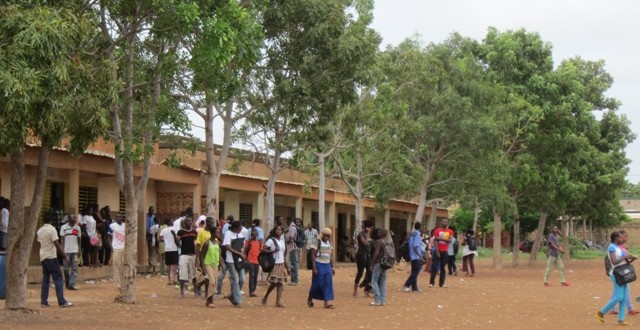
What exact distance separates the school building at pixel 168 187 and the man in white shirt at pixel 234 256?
524 cm

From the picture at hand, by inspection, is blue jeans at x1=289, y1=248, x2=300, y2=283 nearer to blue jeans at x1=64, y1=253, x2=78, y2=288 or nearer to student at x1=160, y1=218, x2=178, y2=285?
student at x1=160, y1=218, x2=178, y2=285

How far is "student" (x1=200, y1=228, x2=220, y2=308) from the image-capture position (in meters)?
17.2

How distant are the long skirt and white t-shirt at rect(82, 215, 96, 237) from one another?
7.39 m

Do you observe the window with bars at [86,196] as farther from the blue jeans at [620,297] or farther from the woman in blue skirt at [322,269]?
the blue jeans at [620,297]

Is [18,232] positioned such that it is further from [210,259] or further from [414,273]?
[414,273]

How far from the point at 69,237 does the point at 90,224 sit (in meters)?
3.76

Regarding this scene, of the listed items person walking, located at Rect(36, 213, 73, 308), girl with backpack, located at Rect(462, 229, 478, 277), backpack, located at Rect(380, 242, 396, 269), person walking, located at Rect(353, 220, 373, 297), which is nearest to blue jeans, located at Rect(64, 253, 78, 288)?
person walking, located at Rect(36, 213, 73, 308)

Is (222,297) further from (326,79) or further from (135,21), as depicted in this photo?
(135,21)

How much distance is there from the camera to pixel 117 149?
16.6 meters

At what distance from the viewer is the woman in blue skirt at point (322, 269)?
17906 millimetres

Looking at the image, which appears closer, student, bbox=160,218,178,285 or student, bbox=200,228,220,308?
student, bbox=200,228,220,308

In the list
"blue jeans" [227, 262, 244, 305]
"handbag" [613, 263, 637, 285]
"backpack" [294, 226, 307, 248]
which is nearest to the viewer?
"handbag" [613, 263, 637, 285]

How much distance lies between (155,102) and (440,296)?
8.25 metres

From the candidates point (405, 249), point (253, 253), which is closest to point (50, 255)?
point (253, 253)
